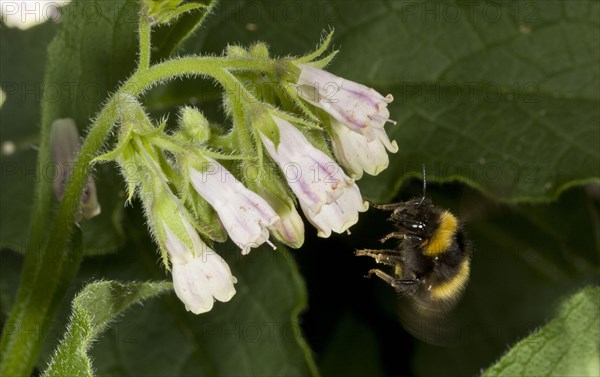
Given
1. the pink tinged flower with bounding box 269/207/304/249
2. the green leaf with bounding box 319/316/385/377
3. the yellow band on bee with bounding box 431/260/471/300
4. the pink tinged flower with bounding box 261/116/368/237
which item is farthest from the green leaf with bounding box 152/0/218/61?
the green leaf with bounding box 319/316/385/377

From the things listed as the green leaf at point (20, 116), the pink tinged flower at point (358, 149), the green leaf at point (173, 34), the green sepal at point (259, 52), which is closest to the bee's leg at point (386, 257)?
the pink tinged flower at point (358, 149)

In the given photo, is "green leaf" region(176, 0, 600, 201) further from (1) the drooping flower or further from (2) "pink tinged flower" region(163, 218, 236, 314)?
(2) "pink tinged flower" region(163, 218, 236, 314)

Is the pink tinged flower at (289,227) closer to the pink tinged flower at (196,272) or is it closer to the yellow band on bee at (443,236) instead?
the pink tinged flower at (196,272)

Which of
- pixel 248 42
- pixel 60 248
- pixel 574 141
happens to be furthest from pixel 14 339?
pixel 574 141

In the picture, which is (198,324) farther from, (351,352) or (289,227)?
(289,227)

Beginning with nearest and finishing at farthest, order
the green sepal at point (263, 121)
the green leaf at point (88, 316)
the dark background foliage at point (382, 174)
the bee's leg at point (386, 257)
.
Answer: the green leaf at point (88, 316), the green sepal at point (263, 121), the bee's leg at point (386, 257), the dark background foliage at point (382, 174)

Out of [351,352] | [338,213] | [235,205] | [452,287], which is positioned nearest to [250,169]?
[235,205]

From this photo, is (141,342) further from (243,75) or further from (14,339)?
(243,75)
